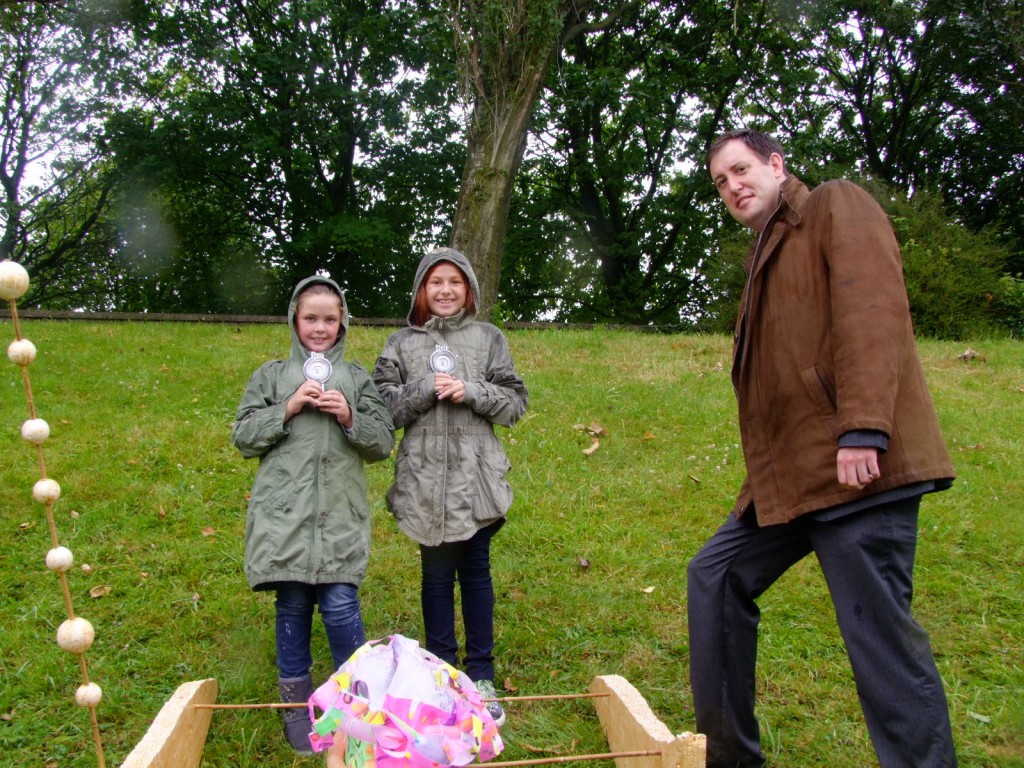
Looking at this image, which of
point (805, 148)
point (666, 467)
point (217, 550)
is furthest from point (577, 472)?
point (805, 148)

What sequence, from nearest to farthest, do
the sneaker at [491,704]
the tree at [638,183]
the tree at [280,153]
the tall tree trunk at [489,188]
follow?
the sneaker at [491,704], the tall tree trunk at [489,188], the tree at [280,153], the tree at [638,183]

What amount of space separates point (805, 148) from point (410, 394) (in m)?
14.9

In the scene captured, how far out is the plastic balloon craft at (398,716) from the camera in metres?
1.92

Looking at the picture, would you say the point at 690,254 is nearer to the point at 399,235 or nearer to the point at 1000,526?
the point at 399,235

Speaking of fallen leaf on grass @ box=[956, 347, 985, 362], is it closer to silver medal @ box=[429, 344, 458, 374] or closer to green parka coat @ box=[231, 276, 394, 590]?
silver medal @ box=[429, 344, 458, 374]

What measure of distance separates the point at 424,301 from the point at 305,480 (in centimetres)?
87

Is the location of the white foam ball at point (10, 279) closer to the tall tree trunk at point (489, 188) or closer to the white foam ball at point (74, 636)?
the white foam ball at point (74, 636)

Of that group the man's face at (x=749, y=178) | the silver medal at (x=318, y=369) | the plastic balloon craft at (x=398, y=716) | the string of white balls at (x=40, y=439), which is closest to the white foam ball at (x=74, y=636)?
the string of white balls at (x=40, y=439)

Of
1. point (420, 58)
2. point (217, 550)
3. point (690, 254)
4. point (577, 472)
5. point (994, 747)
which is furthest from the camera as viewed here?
point (690, 254)

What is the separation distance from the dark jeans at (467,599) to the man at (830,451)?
90 cm

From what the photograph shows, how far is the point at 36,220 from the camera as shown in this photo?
20156mm

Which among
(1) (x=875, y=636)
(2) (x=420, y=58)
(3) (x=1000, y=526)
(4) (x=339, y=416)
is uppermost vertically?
(2) (x=420, y=58)

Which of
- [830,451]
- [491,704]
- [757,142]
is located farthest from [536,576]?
[757,142]

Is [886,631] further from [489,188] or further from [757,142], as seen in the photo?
[489,188]
